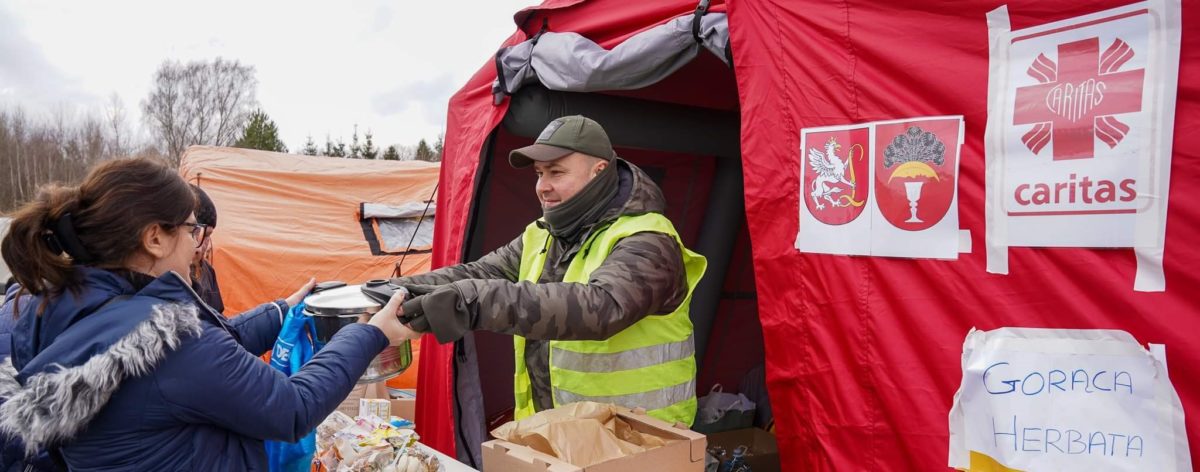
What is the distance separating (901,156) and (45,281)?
1.95 meters

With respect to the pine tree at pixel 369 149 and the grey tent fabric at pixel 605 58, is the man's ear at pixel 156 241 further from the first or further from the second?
the pine tree at pixel 369 149

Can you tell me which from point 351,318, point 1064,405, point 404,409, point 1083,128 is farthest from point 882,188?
point 404,409

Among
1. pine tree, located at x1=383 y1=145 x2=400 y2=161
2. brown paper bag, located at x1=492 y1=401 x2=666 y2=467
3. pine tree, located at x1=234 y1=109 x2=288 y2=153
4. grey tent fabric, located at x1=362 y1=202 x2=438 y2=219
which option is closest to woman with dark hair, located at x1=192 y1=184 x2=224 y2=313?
brown paper bag, located at x1=492 y1=401 x2=666 y2=467

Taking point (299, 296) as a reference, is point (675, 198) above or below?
above

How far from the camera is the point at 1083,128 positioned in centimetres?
153

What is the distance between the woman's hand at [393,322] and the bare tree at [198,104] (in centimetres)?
3555

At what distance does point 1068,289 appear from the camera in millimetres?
1565

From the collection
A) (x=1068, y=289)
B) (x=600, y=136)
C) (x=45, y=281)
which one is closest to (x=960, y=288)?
(x=1068, y=289)

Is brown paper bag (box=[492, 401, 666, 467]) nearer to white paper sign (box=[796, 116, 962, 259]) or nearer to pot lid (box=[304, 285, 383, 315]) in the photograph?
pot lid (box=[304, 285, 383, 315])

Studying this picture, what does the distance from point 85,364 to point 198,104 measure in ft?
126

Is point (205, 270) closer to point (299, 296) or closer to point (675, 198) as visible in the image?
point (299, 296)

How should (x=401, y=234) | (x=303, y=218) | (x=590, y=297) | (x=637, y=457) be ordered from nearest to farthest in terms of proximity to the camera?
(x=637, y=457), (x=590, y=297), (x=303, y=218), (x=401, y=234)

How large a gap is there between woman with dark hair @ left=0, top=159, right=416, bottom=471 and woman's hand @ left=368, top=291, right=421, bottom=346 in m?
0.31

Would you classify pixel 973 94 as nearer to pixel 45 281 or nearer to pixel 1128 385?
pixel 1128 385
